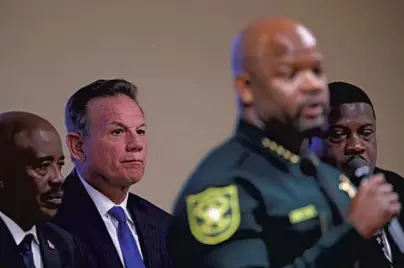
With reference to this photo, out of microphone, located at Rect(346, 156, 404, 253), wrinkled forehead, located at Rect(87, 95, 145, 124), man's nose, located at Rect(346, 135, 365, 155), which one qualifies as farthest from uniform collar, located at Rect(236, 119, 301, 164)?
wrinkled forehead, located at Rect(87, 95, 145, 124)

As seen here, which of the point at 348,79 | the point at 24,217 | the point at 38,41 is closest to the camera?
the point at 24,217

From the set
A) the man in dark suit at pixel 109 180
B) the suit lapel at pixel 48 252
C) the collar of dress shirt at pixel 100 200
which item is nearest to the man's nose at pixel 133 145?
the man in dark suit at pixel 109 180

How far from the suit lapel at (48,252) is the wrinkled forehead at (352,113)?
457 mm

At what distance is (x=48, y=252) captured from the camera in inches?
48.4

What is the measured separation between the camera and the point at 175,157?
2.12 metres

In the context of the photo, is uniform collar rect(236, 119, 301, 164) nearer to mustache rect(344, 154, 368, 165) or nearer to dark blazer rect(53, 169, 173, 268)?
mustache rect(344, 154, 368, 165)

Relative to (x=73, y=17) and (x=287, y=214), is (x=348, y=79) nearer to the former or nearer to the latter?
(x=73, y=17)

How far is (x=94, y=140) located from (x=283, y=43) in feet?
1.91

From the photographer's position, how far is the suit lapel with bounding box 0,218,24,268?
1154mm

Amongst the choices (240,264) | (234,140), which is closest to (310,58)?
(234,140)

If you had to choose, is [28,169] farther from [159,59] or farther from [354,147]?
[159,59]

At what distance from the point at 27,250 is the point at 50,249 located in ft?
0.14

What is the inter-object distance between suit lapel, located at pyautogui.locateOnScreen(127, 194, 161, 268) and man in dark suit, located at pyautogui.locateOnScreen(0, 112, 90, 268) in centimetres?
19


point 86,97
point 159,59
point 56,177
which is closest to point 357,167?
point 56,177
